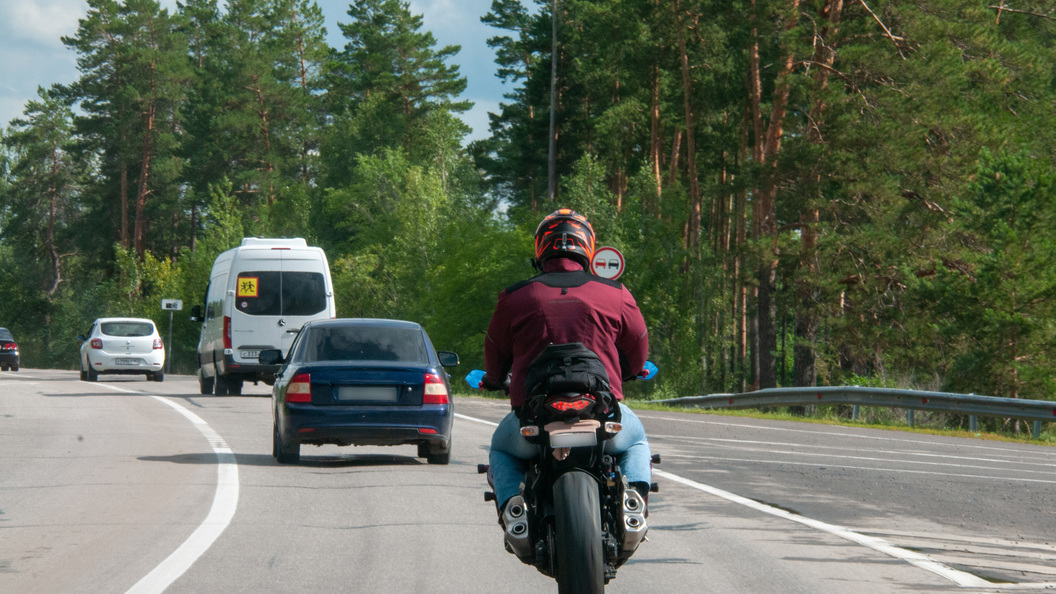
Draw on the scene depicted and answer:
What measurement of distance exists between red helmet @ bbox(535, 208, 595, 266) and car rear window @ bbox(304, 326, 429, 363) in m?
7.39

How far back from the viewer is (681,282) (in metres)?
44.5

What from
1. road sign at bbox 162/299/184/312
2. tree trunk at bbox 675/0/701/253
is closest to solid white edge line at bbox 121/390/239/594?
road sign at bbox 162/299/184/312

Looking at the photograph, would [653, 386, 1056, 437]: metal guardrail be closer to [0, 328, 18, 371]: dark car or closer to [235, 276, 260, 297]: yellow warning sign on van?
[235, 276, 260, 297]: yellow warning sign on van

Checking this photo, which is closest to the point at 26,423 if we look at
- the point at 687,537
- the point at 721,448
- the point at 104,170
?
the point at 721,448

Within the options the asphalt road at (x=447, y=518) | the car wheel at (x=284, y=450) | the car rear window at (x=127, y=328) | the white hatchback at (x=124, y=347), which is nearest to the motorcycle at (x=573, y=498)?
the asphalt road at (x=447, y=518)

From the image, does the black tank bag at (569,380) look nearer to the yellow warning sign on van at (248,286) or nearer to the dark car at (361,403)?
the dark car at (361,403)

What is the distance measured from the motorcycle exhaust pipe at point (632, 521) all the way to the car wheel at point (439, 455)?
7.78 m

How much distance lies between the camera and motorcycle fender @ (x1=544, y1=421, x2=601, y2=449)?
5074 mm

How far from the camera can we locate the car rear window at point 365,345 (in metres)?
13.2

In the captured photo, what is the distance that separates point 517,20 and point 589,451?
61257 mm

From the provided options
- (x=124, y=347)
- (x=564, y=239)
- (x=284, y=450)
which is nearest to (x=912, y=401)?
(x=284, y=450)

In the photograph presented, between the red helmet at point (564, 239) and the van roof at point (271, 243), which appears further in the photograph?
the van roof at point (271, 243)

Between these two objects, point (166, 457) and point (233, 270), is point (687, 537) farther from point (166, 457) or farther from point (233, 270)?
point (233, 270)

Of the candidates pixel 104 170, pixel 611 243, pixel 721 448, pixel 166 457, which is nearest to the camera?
pixel 166 457
